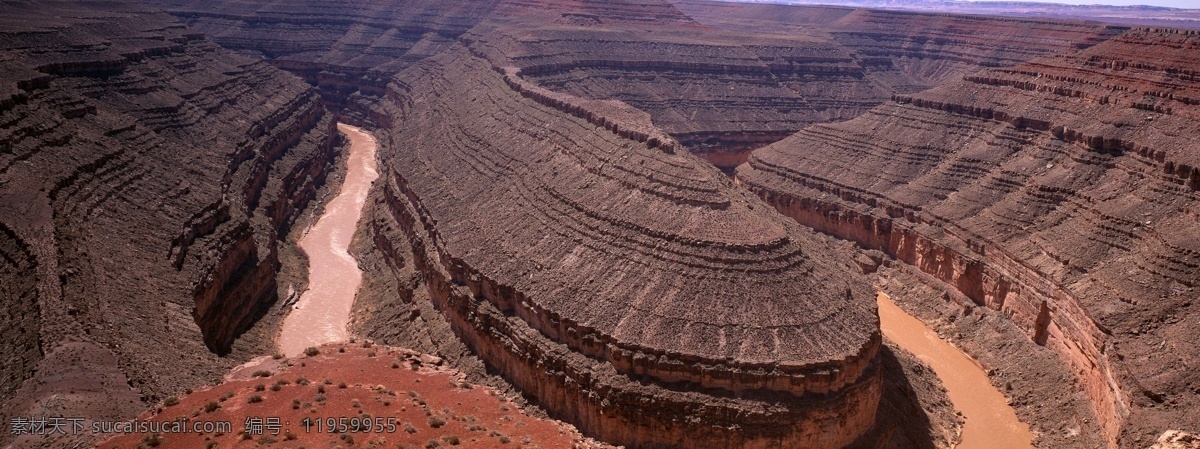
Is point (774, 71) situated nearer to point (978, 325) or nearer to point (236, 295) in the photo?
point (978, 325)

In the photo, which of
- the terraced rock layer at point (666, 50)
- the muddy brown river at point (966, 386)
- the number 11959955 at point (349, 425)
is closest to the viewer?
the number 11959955 at point (349, 425)

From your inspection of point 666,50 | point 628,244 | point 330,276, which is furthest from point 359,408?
point 666,50

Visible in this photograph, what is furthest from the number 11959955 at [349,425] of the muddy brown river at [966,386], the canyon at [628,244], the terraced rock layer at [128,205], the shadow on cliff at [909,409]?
the muddy brown river at [966,386]

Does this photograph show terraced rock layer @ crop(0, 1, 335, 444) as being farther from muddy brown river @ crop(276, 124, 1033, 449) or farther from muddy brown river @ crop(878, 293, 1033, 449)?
muddy brown river @ crop(878, 293, 1033, 449)

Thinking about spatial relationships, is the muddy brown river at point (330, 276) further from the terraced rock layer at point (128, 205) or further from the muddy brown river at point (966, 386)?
the muddy brown river at point (966, 386)

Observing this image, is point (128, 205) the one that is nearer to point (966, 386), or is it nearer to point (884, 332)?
point (884, 332)

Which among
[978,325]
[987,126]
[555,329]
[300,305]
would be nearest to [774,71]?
[987,126]

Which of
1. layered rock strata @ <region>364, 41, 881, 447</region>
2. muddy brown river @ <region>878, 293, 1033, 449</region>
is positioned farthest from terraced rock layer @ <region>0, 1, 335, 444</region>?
muddy brown river @ <region>878, 293, 1033, 449</region>
